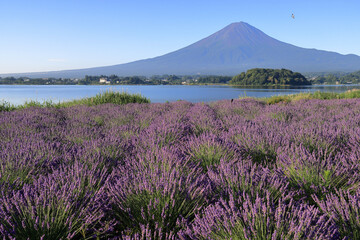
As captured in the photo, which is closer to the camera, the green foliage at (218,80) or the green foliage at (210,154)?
the green foliage at (210,154)

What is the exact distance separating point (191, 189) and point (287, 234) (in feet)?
2.54

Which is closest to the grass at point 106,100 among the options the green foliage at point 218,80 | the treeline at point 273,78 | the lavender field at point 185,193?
the lavender field at point 185,193

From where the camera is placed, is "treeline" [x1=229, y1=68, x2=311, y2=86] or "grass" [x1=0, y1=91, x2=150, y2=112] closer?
"grass" [x1=0, y1=91, x2=150, y2=112]

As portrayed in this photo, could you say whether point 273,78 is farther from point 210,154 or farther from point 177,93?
point 210,154

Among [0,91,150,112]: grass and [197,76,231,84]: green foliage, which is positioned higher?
[0,91,150,112]: grass

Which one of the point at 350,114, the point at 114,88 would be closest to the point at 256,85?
the point at 114,88

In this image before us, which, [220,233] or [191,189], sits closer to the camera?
[220,233]

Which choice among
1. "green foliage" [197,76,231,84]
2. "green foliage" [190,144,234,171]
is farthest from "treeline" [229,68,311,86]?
"green foliage" [190,144,234,171]

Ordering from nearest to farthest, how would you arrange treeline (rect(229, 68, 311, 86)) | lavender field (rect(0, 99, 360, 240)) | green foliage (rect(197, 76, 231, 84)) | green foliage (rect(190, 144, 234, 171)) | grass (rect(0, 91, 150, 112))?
lavender field (rect(0, 99, 360, 240))
green foliage (rect(190, 144, 234, 171))
grass (rect(0, 91, 150, 112))
treeline (rect(229, 68, 311, 86))
green foliage (rect(197, 76, 231, 84))

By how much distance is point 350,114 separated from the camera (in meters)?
5.37

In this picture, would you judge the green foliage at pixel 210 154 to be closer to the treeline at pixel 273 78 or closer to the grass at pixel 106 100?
the grass at pixel 106 100

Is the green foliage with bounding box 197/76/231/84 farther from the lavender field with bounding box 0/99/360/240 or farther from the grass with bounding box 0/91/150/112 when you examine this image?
the lavender field with bounding box 0/99/360/240

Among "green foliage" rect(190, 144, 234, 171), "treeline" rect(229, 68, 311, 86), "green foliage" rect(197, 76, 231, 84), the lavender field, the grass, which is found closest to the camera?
the lavender field

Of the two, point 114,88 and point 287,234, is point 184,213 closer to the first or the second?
point 287,234
